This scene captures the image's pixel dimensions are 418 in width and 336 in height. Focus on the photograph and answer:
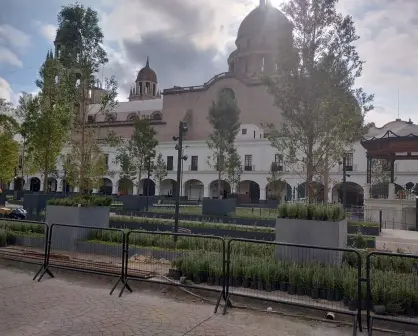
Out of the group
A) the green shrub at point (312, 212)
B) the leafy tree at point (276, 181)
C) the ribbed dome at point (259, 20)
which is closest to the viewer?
the green shrub at point (312, 212)

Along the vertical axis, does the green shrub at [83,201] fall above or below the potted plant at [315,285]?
above

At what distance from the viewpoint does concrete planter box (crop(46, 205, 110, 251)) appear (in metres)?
10.6

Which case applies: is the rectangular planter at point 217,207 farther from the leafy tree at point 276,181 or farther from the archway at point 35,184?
the archway at point 35,184

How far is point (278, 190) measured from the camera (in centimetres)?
4412

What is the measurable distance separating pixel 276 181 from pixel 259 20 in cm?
3720

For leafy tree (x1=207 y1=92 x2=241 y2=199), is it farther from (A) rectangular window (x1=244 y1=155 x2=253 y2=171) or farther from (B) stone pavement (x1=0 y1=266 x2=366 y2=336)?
(B) stone pavement (x1=0 y1=266 x2=366 y2=336)

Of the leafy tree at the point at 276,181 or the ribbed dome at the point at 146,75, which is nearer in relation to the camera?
the leafy tree at the point at 276,181

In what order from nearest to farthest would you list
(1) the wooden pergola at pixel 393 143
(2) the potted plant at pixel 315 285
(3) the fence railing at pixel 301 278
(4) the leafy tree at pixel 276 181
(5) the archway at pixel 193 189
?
(3) the fence railing at pixel 301 278, (2) the potted plant at pixel 315 285, (1) the wooden pergola at pixel 393 143, (4) the leafy tree at pixel 276 181, (5) the archway at pixel 193 189

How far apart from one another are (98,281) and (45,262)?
51.6 inches

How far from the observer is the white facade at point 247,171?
4400 cm

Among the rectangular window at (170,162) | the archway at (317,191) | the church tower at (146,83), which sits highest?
the church tower at (146,83)

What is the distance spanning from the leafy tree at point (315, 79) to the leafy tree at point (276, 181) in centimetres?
2839

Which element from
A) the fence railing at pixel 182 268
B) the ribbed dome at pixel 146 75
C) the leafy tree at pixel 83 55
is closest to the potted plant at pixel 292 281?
the fence railing at pixel 182 268

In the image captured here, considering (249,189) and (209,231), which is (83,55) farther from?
(249,189)
